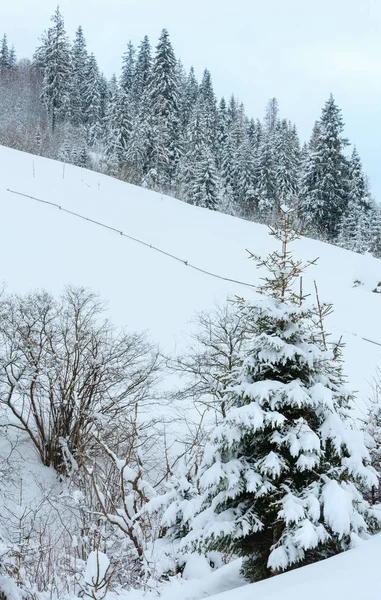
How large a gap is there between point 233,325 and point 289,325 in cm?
1024

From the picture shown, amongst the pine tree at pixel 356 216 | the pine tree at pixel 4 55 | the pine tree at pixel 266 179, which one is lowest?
the pine tree at pixel 356 216

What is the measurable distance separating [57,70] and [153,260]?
123ft

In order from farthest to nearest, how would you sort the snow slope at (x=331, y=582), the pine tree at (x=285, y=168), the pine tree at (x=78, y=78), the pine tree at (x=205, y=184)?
the pine tree at (x=78, y=78), the pine tree at (x=285, y=168), the pine tree at (x=205, y=184), the snow slope at (x=331, y=582)

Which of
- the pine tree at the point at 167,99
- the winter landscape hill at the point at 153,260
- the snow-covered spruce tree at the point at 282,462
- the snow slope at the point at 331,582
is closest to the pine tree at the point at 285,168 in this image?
the pine tree at the point at 167,99

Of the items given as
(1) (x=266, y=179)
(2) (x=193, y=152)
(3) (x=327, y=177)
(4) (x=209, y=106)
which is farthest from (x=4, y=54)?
(3) (x=327, y=177)

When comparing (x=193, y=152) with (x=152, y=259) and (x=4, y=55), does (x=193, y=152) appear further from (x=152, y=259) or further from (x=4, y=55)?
(x=4, y=55)

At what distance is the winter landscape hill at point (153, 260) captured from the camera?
15.6 metres

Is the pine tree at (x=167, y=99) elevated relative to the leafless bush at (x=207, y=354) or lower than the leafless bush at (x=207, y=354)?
elevated

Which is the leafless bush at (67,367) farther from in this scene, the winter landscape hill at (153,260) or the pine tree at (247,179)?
the pine tree at (247,179)

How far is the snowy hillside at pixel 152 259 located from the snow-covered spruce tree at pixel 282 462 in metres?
9.23

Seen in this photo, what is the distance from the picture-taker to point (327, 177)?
111ft

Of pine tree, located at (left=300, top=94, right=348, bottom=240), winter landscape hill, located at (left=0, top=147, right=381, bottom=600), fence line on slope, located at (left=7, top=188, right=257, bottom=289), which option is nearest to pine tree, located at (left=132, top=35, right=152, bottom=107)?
pine tree, located at (left=300, top=94, right=348, bottom=240)

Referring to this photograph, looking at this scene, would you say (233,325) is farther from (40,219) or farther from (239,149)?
(239,149)

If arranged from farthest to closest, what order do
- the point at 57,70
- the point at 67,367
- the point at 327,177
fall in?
1. the point at 57,70
2. the point at 327,177
3. the point at 67,367
